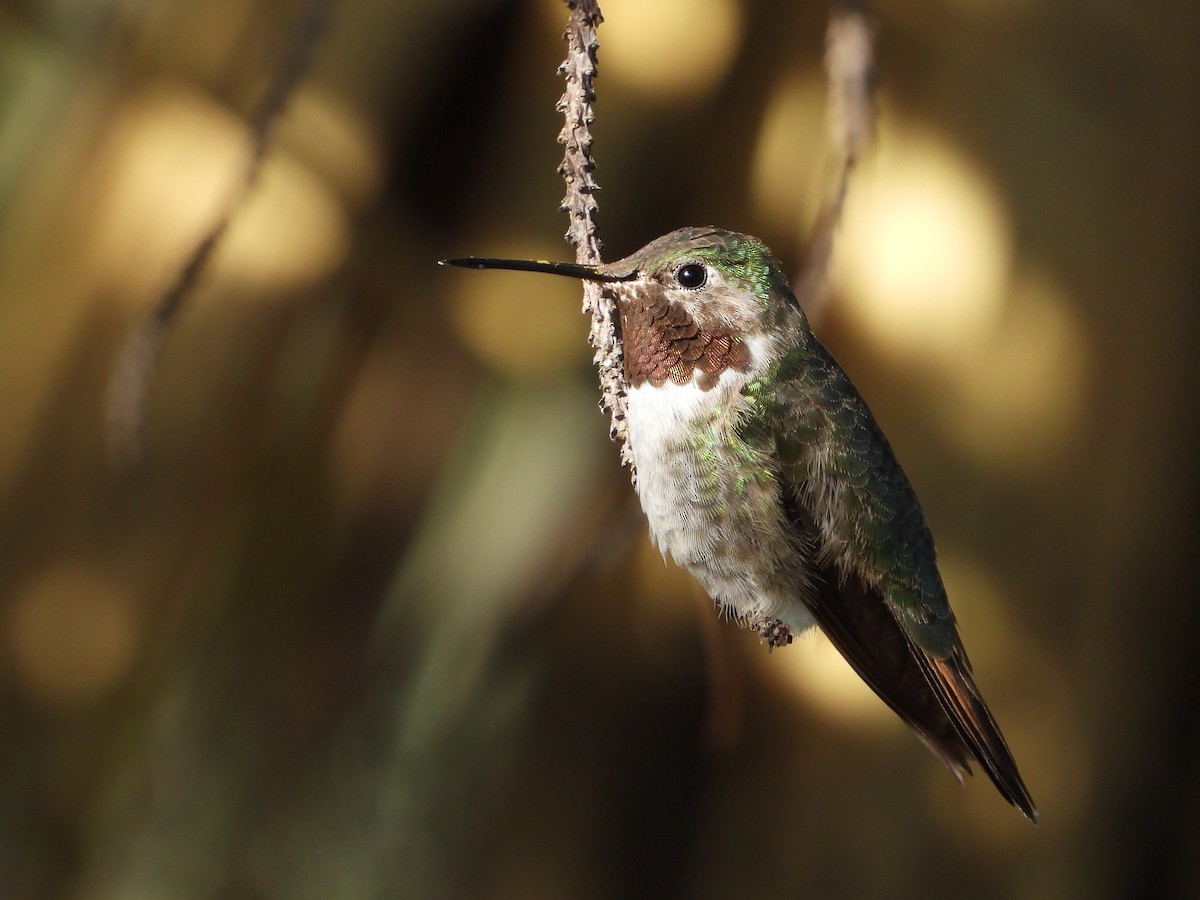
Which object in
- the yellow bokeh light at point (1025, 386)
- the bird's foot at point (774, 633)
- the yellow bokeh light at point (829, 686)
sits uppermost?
the yellow bokeh light at point (1025, 386)

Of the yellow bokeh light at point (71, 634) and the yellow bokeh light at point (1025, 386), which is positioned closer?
the yellow bokeh light at point (71, 634)

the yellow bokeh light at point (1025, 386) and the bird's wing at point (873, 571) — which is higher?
the yellow bokeh light at point (1025, 386)

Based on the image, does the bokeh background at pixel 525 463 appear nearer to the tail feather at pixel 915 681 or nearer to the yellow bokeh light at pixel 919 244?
the yellow bokeh light at pixel 919 244

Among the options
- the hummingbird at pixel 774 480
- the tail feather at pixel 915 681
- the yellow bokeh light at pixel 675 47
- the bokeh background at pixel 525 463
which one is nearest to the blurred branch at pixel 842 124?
the hummingbird at pixel 774 480

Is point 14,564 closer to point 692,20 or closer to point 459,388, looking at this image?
point 459,388

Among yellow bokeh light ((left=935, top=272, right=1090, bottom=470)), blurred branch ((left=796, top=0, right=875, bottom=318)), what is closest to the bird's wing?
blurred branch ((left=796, top=0, right=875, bottom=318))

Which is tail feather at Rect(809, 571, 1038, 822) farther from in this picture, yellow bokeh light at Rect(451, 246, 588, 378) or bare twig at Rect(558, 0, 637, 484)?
yellow bokeh light at Rect(451, 246, 588, 378)

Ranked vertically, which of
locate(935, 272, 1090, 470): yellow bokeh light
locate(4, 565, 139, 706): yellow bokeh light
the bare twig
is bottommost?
locate(4, 565, 139, 706): yellow bokeh light
